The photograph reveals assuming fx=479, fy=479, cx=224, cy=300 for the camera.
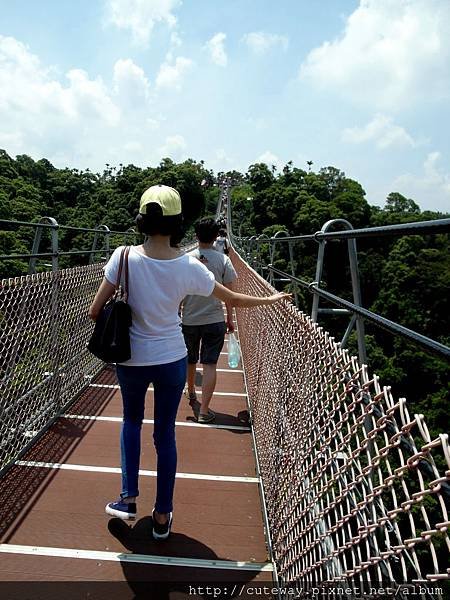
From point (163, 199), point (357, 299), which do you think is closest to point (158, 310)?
point (163, 199)

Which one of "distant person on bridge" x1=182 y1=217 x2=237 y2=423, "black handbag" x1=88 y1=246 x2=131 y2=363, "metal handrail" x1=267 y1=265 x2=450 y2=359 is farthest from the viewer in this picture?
"distant person on bridge" x1=182 y1=217 x2=237 y2=423

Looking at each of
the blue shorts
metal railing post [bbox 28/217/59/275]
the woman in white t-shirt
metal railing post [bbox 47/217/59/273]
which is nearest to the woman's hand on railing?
the woman in white t-shirt

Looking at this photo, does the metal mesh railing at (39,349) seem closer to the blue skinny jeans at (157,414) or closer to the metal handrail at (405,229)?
the blue skinny jeans at (157,414)

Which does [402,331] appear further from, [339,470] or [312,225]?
[312,225]

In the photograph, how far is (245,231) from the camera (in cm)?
4788

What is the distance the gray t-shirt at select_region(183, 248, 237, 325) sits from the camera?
3.20 m

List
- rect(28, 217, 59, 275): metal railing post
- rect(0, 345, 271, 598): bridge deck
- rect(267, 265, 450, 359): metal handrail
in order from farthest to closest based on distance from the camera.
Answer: rect(28, 217, 59, 275): metal railing post, rect(0, 345, 271, 598): bridge deck, rect(267, 265, 450, 359): metal handrail

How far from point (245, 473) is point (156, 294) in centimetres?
134

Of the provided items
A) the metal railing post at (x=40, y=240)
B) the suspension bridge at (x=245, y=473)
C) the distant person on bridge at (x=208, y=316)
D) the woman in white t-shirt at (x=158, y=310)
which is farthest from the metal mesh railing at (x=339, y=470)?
the metal railing post at (x=40, y=240)

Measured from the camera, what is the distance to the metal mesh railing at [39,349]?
2387 millimetres

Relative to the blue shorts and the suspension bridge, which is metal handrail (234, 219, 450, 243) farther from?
the blue shorts

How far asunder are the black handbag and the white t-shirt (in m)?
0.02

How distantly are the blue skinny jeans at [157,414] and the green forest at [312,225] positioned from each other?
2.44 meters

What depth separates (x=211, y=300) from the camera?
10.5ft
